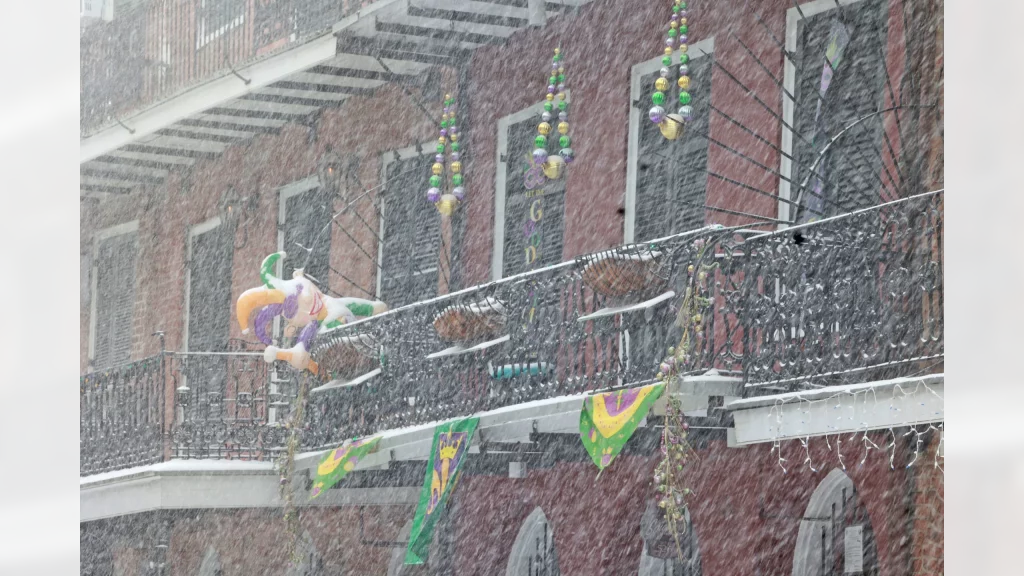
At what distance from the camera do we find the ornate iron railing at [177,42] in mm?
15000

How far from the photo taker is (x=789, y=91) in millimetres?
10375

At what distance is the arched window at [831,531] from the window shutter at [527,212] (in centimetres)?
395

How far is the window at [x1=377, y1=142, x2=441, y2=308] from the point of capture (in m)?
14.5

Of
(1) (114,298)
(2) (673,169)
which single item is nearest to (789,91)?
(2) (673,169)

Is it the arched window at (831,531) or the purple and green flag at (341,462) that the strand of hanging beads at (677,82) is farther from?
the purple and green flag at (341,462)

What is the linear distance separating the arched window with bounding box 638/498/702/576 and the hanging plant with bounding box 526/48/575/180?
313 cm

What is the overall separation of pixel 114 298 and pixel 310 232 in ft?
16.9

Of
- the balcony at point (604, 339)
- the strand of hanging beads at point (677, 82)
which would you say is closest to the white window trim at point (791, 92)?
the balcony at point (604, 339)

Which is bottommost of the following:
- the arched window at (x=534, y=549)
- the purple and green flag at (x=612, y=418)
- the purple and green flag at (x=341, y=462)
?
the arched window at (x=534, y=549)

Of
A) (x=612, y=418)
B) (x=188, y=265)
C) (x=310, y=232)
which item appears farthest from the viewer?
(x=188, y=265)

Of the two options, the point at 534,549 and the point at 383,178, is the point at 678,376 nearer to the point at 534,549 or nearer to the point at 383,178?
the point at 534,549

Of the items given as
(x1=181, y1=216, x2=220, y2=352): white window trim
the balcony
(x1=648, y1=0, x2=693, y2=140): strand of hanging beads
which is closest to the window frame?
the balcony
